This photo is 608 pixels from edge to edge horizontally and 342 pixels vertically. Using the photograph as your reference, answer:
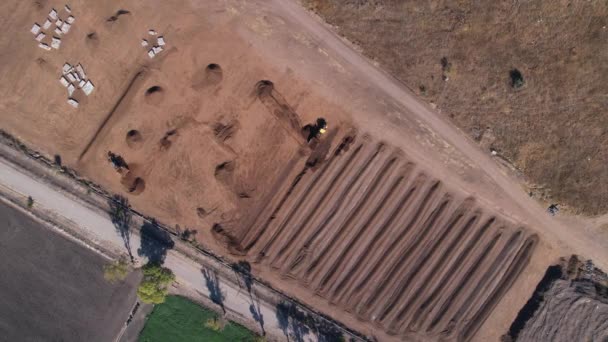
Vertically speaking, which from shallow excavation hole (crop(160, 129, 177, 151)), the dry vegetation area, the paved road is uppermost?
the dry vegetation area

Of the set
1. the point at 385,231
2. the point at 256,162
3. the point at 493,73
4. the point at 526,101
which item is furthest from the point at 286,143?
the point at 526,101

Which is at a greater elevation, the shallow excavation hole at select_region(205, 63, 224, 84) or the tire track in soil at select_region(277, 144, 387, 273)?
the shallow excavation hole at select_region(205, 63, 224, 84)

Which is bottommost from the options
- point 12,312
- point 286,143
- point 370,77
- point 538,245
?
point 12,312

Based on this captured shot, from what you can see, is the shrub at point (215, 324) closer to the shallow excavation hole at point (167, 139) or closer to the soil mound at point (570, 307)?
the shallow excavation hole at point (167, 139)

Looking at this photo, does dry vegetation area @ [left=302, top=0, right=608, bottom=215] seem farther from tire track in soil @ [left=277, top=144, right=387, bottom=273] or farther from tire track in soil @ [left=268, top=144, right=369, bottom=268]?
tire track in soil @ [left=268, top=144, right=369, bottom=268]

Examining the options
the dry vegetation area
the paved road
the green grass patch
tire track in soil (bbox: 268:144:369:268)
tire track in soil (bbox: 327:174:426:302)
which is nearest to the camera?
the dry vegetation area

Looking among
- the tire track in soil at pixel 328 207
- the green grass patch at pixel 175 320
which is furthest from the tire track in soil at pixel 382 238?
the green grass patch at pixel 175 320

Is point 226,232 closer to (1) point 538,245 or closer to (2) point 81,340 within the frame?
(2) point 81,340

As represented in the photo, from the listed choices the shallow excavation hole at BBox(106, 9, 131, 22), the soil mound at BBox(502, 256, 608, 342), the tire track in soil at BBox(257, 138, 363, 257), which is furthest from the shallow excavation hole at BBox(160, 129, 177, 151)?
the soil mound at BBox(502, 256, 608, 342)
